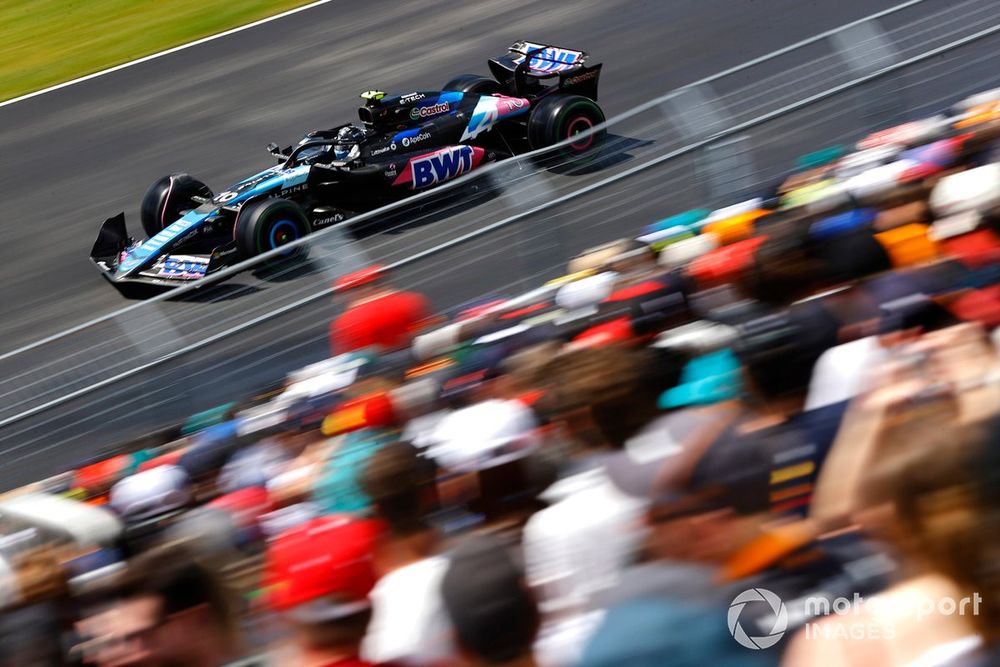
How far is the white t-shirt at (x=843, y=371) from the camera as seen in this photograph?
113 inches

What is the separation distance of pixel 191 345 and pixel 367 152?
4.47 metres

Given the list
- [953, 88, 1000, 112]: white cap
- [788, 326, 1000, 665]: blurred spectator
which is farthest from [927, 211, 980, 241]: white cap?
[953, 88, 1000, 112]: white cap

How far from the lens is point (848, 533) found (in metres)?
2.38

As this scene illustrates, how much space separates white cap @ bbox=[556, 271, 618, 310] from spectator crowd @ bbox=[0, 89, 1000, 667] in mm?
358

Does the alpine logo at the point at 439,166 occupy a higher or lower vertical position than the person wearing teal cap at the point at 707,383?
lower

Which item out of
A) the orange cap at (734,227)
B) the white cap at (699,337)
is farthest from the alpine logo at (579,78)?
the white cap at (699,337)

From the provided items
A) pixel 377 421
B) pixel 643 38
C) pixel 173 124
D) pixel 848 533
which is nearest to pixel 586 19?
pixel 643 38

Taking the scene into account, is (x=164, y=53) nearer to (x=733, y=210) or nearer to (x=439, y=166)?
(x=439, y=166)

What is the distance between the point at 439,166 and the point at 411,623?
7.53 meters

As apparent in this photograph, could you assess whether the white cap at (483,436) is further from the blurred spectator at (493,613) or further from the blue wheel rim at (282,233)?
the blue wheel rim at (282,233)

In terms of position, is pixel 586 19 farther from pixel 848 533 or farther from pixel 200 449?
pixel 848 533

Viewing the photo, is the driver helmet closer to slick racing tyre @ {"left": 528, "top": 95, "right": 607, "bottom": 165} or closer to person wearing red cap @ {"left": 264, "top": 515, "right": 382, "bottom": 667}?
slick racing tyre @ {"left": 528, "top": 95, "right": 607, "bottom": 165}

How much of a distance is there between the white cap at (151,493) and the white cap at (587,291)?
1783 mm

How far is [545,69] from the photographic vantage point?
10.5 meters
